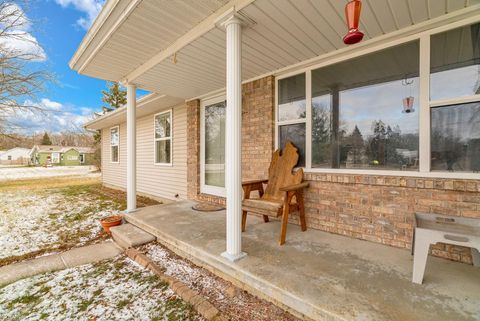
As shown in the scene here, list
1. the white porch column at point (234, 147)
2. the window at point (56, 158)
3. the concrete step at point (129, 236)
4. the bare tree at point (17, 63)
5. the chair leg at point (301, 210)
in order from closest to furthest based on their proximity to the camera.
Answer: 1. the white porch column at point (234, 147)
2. the chair leg at point (301, 210)
3. the concrete step at point (129, 236)
4. the bare tree at point (17, 63)
5. the window at point (56, 158)

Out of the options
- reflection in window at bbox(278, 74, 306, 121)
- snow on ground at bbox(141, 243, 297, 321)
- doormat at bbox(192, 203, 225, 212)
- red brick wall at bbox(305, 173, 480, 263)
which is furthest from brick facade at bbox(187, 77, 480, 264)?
snow on ground at bbox(141, 243, 297, 321)

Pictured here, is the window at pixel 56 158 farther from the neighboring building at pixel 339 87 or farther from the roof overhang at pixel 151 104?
the neighboring building at pixel 339 87

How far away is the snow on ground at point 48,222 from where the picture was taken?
3.56 m

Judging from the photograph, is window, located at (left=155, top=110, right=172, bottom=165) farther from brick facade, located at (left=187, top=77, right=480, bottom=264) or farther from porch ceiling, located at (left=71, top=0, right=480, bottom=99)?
brick facade, located at (left=187, top=77, right=480, bottom=264)

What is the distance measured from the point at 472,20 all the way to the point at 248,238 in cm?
330

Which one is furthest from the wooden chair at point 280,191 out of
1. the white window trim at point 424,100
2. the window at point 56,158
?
the window at point 56,158

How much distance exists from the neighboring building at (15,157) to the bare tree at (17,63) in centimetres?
3826

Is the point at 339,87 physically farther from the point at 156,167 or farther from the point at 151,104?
the point at 156,167

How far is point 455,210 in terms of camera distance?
222cm

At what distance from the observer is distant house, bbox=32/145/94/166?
1495 inches

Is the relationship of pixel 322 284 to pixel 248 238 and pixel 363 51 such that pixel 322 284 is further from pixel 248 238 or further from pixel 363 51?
pixel 363 51

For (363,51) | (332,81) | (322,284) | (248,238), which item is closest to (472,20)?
(363,51)

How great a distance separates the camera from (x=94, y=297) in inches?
82.9

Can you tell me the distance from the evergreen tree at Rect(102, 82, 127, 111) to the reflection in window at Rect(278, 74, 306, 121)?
17.5 metres
